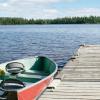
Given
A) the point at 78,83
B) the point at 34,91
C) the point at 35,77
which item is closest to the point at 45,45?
the point at 35,77

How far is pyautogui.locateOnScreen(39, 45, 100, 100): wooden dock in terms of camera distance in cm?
772

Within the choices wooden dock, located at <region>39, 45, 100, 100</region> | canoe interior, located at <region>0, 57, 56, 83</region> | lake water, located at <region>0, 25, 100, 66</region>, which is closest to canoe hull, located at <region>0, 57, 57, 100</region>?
canoe interior, located at <region>0, 57, 56, 83</region>

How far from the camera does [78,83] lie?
897cm

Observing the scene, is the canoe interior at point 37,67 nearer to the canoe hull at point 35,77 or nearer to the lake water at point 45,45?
the canoe hull at point 35,77

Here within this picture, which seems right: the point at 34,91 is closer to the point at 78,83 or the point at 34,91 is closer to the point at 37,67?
the point at 78,83

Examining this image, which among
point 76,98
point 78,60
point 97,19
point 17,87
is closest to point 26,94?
point 17,87

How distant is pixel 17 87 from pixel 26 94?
36 centimetres

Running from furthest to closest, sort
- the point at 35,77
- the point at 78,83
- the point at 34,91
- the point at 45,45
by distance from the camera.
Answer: the point at 45,45, the point at 35,77, the point at 78,83, the point at 34,91

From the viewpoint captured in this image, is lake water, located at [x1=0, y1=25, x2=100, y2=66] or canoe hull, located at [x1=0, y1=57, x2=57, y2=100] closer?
canoe hull, located at [x1=0, y1=57, x2=57, y2=100]

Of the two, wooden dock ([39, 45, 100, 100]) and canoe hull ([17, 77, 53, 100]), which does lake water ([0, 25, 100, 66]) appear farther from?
canoe hull ([17, 77, 53, 100])

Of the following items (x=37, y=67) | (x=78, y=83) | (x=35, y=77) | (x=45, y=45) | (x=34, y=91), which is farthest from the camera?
(x=45, y=45)

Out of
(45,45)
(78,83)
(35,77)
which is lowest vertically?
(45,45)

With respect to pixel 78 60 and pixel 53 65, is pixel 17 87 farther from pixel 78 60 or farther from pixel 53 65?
pixel 78 60

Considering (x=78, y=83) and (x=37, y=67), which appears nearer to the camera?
(x=78, y=83)
